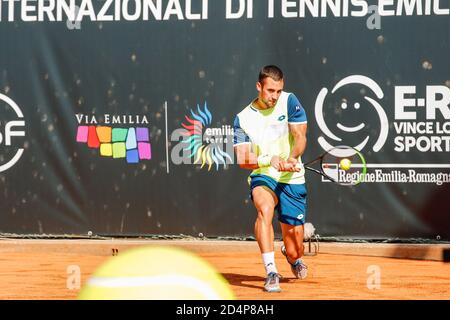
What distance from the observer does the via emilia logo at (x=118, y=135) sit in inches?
421

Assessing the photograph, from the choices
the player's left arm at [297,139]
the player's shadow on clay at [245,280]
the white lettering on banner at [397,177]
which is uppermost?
the player's left arm at [297,139]

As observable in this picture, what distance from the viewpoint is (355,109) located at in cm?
1040

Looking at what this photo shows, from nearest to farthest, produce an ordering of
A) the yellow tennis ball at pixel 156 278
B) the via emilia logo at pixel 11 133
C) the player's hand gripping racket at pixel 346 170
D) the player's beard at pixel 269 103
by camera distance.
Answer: the yellow tennis ball at pixel 156 278
the player's beard at pixel 269 103
the player's hand gripping racket at pixel 346 170
the via emilia logo at pixel 11 133

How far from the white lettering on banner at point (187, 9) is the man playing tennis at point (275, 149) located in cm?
230

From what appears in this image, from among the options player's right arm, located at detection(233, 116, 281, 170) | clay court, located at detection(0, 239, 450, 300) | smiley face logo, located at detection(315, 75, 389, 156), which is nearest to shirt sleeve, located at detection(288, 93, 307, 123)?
player's right arm, located at detection(233, 116, 281, 170)

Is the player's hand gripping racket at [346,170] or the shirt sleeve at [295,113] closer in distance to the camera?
the shirt sleeve at [295,113]

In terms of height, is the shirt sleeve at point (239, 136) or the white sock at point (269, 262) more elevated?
the shirt sleeve at point (239, 136)

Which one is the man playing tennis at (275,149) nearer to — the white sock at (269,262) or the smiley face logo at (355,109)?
the white sock at (269,262)

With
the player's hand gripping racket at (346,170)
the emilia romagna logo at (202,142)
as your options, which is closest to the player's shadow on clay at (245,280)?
the player's hand gripping racket at (346,170)

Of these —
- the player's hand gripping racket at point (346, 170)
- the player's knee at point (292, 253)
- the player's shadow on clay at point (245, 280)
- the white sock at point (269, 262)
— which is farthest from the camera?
the player's hand gripping racket at point (346, 170)

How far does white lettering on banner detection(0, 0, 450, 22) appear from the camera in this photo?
10.3 metres

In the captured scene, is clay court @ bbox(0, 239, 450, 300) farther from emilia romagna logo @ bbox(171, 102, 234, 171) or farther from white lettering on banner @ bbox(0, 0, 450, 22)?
white lettering on banner @ bbox(0, 0, 450, 22)

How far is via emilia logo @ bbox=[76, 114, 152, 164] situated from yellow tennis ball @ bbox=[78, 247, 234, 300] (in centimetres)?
95
